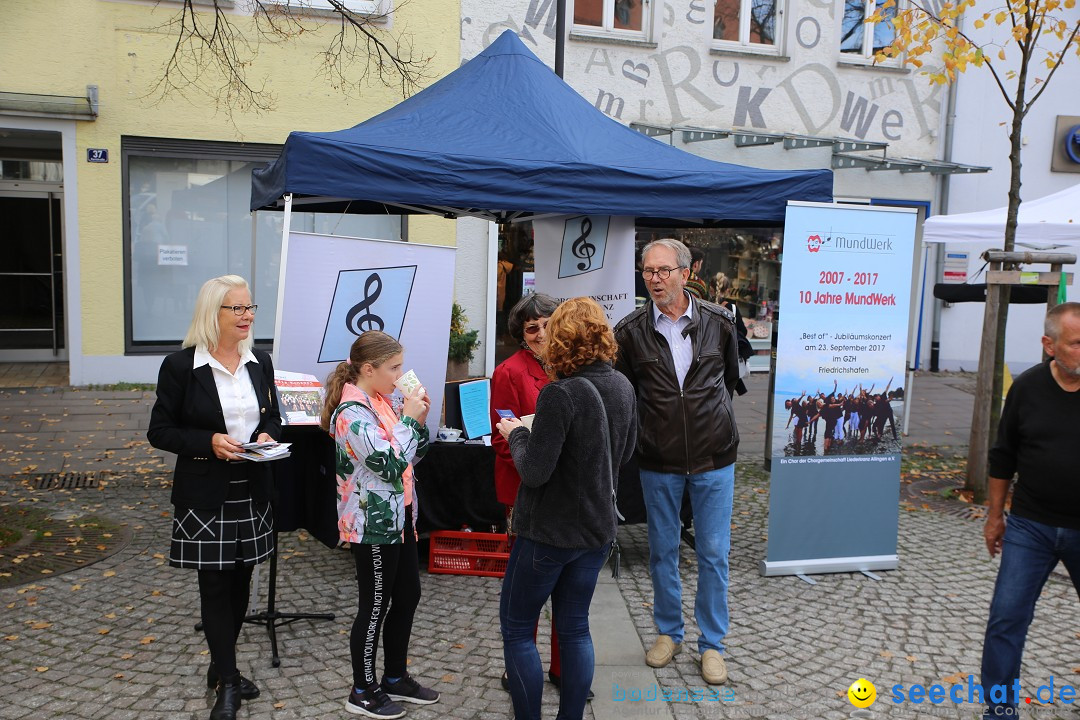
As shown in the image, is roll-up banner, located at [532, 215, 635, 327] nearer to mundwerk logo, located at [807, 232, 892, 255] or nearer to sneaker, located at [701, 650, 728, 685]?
mundwerk logo, located at [807, 232, 892, 255]

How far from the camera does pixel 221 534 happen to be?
10.8ft

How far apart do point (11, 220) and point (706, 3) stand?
9.88m

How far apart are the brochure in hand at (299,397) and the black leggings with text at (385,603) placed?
0.94 m

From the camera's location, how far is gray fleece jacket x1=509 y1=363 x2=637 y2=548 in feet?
9.63

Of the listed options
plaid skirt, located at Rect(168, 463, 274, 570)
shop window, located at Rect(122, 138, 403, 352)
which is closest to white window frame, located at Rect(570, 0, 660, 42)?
shop window, located at Rect(122, 138, 403, 352)

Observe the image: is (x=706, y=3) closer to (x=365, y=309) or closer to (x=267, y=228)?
(x=267, y=228)

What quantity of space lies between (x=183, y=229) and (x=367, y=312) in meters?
7.13

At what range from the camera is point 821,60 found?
40.2 ft

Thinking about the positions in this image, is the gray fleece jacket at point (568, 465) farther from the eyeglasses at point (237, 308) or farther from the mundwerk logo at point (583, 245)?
the mundwerk logo at point (583, 245)

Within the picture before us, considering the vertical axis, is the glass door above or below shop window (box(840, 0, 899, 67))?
below

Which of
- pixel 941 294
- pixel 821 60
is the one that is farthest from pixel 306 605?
pixel 821 60

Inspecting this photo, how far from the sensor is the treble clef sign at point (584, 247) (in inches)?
228

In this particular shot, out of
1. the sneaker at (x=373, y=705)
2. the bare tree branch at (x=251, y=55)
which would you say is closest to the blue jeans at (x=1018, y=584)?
the sneaker at (x=373, y=705)

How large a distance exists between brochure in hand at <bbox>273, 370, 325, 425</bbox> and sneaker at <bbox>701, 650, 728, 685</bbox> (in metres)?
2.07
